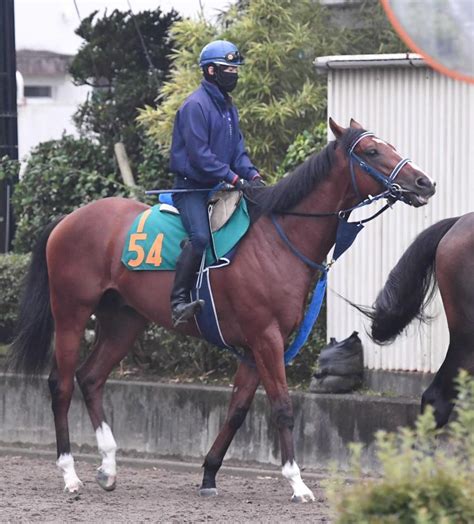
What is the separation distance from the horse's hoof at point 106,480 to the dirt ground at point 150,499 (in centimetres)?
6

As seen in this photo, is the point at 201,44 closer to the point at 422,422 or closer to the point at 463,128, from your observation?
the point at 463,128

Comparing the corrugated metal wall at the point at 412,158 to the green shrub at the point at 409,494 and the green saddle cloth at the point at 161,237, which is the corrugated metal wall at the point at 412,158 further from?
the green shrub at the point at 409,494

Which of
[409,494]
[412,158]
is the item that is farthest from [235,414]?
[409,494]

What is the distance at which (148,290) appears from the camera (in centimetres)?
870

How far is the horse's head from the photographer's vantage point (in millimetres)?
7758

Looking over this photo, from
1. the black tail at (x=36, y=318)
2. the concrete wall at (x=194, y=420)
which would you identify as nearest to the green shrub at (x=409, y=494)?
the concrete wall at (x=194, y=420)

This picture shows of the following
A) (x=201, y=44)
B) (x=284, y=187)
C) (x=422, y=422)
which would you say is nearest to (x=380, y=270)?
(x=284, y=187)

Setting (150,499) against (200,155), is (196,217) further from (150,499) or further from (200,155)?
(150,499)

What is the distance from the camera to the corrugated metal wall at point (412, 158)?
9.79m

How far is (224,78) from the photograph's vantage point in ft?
27.4

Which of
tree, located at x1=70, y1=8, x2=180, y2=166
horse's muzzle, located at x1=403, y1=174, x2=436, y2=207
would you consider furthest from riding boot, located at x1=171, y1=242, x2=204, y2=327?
tree, located at x1=70, y1=8, x2=180, y2=166

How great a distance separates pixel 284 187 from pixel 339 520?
440cm

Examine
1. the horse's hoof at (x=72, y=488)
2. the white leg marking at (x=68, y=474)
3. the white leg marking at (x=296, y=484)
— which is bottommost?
the horse's hoof at (x=72, y=488)

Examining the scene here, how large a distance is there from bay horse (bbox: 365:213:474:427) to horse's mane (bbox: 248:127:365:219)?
38.0 inches
